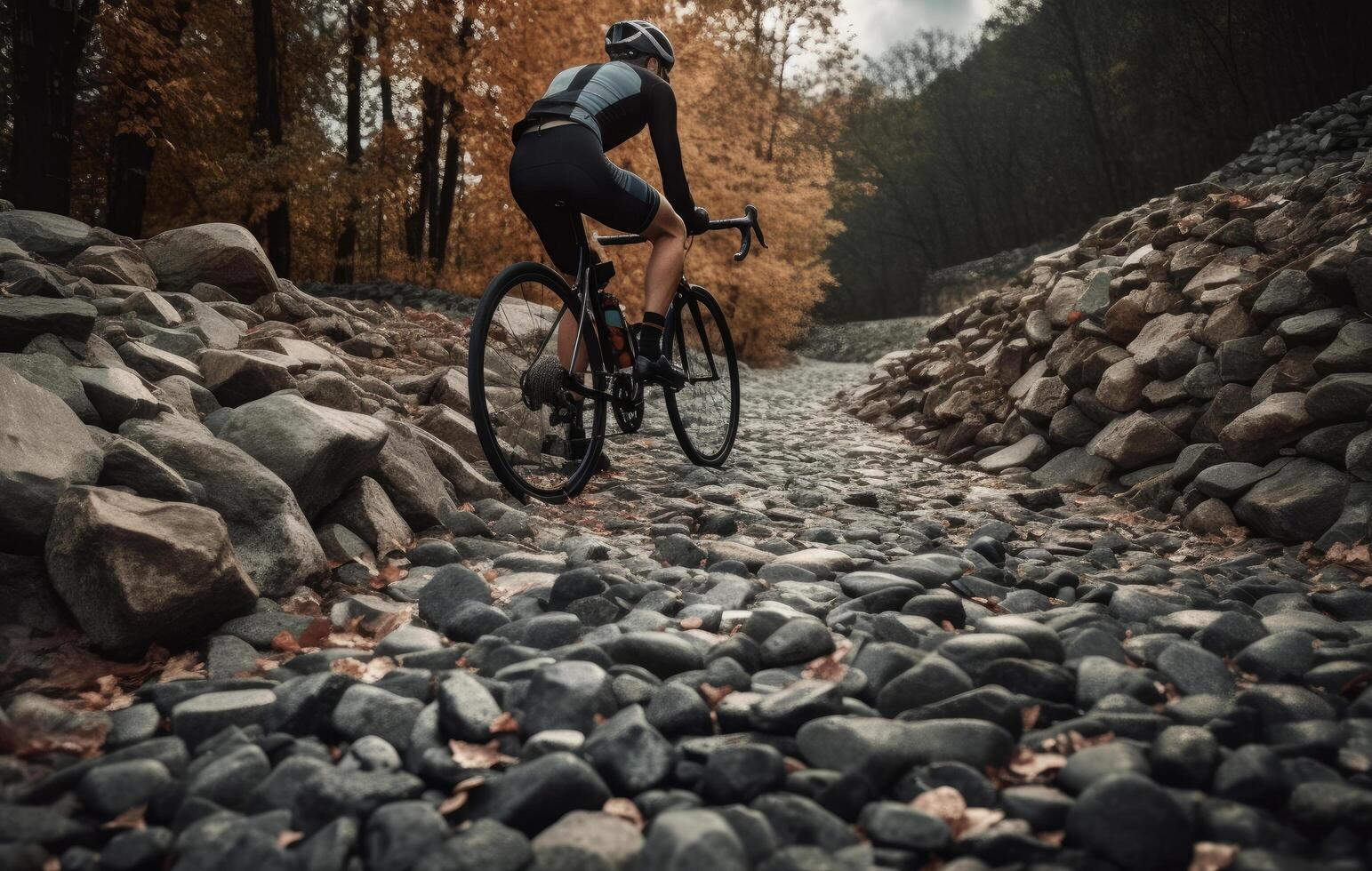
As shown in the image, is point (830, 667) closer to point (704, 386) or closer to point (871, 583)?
point (871, 583)

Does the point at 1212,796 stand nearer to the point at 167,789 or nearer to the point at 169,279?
the point at 167,789

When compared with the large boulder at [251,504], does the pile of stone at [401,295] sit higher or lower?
higher

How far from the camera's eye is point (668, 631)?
86.0 inches

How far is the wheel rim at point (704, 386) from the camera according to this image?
4.91m

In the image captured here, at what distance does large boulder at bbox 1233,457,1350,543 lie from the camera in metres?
3.38

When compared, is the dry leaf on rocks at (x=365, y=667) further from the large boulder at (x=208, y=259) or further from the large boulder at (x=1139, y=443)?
the large boulder at (x=208, y=259)

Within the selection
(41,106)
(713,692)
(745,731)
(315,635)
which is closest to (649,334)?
(315,635)

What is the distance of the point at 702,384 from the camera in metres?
5.21

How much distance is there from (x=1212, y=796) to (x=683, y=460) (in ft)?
13.6

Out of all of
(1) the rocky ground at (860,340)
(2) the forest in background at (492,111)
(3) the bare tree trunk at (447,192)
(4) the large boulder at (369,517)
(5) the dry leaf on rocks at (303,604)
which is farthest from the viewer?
(1) the rocky ground at (860,340)

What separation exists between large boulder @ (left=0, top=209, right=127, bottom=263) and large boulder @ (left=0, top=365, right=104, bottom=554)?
3956 millimetres

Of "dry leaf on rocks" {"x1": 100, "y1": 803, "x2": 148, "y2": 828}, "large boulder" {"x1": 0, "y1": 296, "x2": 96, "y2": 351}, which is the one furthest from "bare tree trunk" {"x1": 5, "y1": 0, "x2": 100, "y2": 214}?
"dry leaf on rocks" {"x1": 100, "y1": 803, "x2": 148, "y2": 828}

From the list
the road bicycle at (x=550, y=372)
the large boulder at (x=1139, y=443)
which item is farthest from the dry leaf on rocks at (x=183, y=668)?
the large boulder at (x=1139, y=443)

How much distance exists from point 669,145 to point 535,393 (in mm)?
1306
